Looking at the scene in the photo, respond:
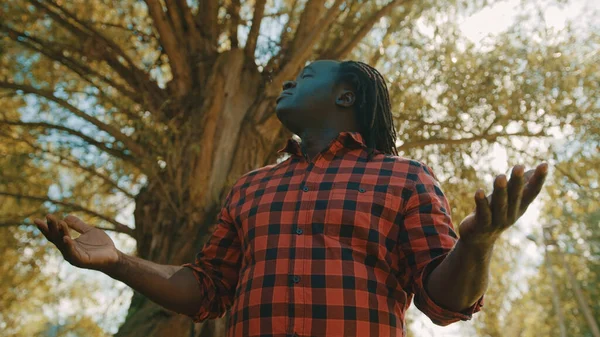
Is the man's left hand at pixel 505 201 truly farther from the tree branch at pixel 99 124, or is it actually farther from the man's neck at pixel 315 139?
the tree branch at pixel 99 124

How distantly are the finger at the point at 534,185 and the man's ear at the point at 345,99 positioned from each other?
1107mm

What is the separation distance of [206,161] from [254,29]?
1.49 m

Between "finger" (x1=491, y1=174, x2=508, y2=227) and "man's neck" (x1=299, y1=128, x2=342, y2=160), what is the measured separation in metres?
0.94

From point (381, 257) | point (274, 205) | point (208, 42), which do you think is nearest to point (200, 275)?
point (274, 205)

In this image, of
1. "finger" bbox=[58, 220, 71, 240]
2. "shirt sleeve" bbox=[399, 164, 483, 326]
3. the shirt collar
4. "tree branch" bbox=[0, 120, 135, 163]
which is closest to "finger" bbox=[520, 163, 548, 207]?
"shirt sleeve" bbox=[399, 164, 483, 326]

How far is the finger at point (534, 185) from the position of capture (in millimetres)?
1316

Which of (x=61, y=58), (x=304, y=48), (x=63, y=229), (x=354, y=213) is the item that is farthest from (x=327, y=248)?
(x=61, y=58)

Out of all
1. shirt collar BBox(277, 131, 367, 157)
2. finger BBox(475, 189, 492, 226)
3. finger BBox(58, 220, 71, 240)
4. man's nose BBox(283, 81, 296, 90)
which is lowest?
finger BBox(475, 189, 492, 226)

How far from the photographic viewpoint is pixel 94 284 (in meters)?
7.72

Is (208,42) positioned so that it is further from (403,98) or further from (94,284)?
(94,284)

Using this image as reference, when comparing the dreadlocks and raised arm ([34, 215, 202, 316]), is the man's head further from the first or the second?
raised arm ([34, 215, 202, 316])

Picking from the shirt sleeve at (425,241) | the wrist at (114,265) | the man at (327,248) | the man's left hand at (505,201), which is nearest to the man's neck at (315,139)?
the man at (327,248)

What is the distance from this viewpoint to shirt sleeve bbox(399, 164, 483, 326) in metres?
1.73

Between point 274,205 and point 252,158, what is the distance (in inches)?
123
